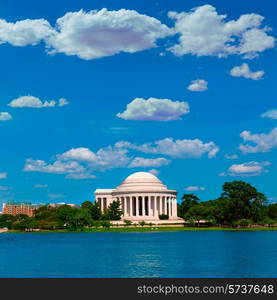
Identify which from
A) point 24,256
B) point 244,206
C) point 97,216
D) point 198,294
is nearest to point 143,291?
point 198,294

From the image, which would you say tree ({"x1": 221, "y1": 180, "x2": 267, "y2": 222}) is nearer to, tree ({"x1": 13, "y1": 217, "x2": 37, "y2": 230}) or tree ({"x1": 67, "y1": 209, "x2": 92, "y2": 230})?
tree ({"x1": 67, "y1": 209, "x2": 92, "y2": 230})

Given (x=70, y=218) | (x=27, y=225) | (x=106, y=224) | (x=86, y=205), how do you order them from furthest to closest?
(x=86, y=205) < (x=27, y=225) < (x=106, y=224) < (x=70, y=218)

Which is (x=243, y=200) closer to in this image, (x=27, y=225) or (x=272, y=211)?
(x=272, y=211)

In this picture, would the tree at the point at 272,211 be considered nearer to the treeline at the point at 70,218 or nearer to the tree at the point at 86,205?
the treeline at the point at 70,218

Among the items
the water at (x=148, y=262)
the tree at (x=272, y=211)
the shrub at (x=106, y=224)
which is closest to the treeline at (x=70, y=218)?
the shrub at (x=106, y=224)

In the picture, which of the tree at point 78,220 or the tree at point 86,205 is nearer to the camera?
the tree at point 78,220

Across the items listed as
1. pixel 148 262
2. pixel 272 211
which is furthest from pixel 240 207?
pixel 148 262

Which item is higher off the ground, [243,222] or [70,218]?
[70,218]

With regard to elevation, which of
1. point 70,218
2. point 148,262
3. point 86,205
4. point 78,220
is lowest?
point 148,262

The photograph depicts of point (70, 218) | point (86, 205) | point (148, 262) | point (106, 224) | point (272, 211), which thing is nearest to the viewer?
point (148, 262)

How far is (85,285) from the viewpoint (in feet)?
146

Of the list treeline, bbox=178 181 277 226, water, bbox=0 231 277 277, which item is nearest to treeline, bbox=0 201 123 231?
treeline, bbox=178 181 277 226

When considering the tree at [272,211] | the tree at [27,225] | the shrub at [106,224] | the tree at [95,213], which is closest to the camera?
the shrub at [106,224]

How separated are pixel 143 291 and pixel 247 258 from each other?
1198 inches
